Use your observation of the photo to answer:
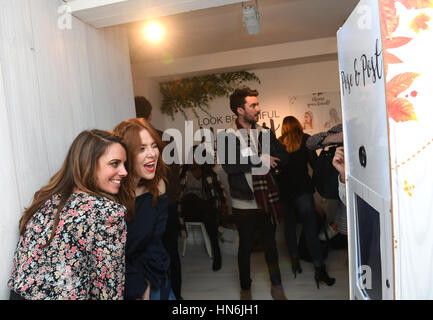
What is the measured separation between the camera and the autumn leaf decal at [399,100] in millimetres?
945

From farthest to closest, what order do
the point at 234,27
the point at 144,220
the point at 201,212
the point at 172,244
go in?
the point at 201,212 → the point at 234,27 → the point at 172,244 → the point at 144,220

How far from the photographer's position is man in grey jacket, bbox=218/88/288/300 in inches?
112

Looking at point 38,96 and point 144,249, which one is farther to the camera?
point 144,249

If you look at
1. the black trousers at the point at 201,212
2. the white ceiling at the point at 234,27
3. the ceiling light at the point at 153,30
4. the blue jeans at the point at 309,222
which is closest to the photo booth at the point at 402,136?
the blue jeans at the point at 309,222

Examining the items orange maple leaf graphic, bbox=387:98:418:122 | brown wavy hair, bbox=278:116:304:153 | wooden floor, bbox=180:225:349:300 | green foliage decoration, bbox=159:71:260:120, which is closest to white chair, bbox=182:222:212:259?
wooden floor, bbox=180:225:349:300

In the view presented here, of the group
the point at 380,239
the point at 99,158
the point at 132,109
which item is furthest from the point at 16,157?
the point at 380,239

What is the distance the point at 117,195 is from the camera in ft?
5.84

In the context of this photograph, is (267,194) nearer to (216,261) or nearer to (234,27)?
(216,261)

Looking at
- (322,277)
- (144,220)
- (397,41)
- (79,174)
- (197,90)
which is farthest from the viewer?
(197,90)

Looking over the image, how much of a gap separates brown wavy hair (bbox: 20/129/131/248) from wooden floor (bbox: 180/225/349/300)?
7.15 ft

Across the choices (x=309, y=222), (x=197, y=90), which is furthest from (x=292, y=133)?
(x=197, y=90)

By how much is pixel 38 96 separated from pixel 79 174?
1.59 feet

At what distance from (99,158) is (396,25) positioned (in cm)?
129

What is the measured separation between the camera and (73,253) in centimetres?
135
